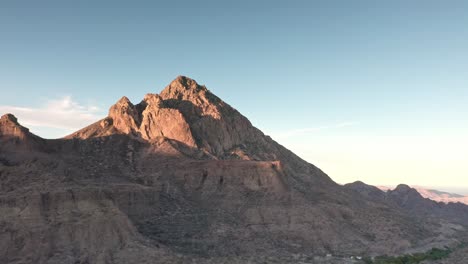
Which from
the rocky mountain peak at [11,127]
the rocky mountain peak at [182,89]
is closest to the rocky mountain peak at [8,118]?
the rocky mountain peak at [11,127]

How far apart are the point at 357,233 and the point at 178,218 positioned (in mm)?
40779

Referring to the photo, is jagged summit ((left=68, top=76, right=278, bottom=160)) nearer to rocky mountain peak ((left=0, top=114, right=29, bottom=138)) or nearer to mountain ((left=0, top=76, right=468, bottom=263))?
mountain ((left=0, top=76, right=468, bottom=263))

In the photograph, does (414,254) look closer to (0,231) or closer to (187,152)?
(187,152)

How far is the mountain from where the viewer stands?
6850 cm

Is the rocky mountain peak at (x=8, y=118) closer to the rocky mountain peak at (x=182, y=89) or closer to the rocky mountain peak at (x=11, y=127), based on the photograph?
the rocky mountain peak at (x=11, y=127)

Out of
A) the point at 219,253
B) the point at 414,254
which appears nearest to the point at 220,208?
the point at 219,253

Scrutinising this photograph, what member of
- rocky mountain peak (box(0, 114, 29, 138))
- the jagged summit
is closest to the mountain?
rocky mountain peak (box(0, 114, 29, 138))

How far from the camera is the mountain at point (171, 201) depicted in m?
68.5

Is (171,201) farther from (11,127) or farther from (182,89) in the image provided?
(182,89)

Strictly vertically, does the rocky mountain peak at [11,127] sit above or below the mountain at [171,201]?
above

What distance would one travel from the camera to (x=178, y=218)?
8488cm

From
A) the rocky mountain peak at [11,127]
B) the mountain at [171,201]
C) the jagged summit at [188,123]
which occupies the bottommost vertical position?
the mountain at [171,201]

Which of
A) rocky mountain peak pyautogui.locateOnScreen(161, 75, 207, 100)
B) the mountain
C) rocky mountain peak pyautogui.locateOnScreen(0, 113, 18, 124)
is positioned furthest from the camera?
rocky mountain peak pyautogui.locateOnScreen(161, 75, 207, 100)

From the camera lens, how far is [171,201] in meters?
90.4
